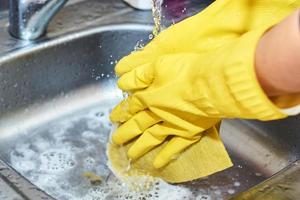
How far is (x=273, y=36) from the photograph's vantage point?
43 cm

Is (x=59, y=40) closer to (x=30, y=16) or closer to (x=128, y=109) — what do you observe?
(x=30, y=16)

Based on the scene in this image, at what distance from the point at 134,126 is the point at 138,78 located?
0.07 meters

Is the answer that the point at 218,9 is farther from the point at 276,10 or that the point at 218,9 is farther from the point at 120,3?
the point at 120,3

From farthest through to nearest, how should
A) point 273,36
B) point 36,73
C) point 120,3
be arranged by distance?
point 120,3 < point 36,73 < point 273,36

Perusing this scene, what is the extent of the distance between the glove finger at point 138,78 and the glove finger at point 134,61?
2cm

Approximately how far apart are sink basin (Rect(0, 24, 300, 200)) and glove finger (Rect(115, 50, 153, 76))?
0.17 meters

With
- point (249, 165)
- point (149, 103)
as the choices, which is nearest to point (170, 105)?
point (149, 103)

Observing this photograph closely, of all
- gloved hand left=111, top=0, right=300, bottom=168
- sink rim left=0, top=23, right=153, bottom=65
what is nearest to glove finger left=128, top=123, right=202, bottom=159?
gloved hand left=111, top=0, right=300, bottom=168

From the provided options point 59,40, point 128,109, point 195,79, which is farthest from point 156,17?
point 195,79

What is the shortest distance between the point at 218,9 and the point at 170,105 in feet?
0.39

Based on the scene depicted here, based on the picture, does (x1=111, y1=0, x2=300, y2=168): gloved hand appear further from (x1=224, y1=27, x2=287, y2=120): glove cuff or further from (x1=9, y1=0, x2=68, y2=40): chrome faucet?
(x1=9, y1=0, x2=68, y2=40): chrome faucet

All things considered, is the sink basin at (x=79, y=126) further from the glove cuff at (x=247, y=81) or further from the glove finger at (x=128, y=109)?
the glove cuff at (x=247, y=81)

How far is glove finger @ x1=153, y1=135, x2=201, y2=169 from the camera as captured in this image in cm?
64

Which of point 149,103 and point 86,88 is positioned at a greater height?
point 149,103
